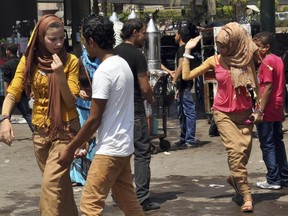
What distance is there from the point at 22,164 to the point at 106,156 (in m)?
5.53

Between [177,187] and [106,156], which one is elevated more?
[106,156]

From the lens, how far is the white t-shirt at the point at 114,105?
5.29 meters

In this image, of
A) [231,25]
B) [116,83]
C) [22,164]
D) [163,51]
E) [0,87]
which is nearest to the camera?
[116,83]

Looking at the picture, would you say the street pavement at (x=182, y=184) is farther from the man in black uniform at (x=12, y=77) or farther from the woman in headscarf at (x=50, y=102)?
the woman in headscarf at (x=50, y=102)

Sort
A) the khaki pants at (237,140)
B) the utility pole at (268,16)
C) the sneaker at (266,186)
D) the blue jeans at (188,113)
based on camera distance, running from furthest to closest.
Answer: the blue jeans at (188,113) < the utility pole at (268,16) < the sneaker at (266,186) < the khaki pants at (237,140)

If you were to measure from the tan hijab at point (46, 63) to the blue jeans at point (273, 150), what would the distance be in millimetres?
2939

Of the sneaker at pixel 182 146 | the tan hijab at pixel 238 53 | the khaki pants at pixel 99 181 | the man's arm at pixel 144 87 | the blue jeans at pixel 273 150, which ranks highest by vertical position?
the tan hijab at pixel 238 53

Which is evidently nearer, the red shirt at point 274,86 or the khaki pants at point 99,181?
the khaki pants at point 99,181

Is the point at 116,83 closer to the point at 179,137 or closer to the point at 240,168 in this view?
the point at 240,168

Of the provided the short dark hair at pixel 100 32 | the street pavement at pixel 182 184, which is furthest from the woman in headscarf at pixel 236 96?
the short dark hair at pixel 100 32

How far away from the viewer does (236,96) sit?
7406 millimetres

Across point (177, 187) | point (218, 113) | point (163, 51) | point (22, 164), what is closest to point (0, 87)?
point (163, 51)

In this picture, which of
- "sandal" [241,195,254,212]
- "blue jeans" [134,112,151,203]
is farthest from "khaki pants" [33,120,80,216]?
"sandal" [241,195,254,212]

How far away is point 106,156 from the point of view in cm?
539
